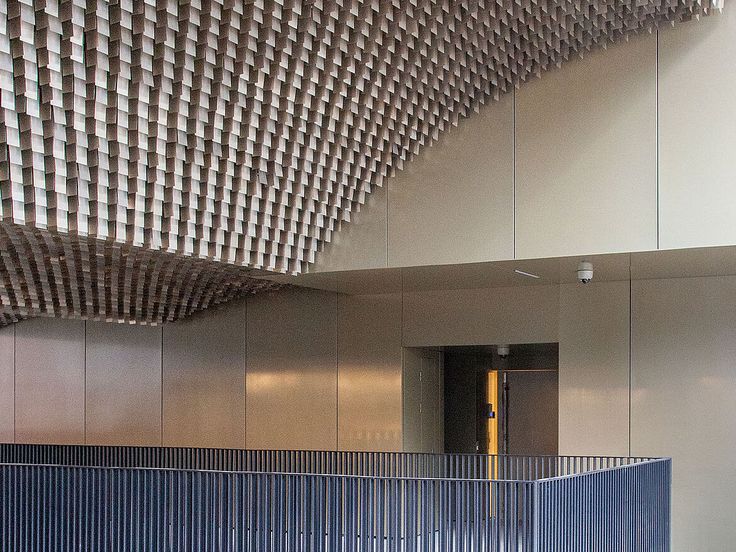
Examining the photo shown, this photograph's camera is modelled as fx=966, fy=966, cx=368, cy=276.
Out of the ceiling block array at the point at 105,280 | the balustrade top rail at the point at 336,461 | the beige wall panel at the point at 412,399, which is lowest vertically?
the balustrade top rail at the point at 336,461

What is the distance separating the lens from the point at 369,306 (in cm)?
1614

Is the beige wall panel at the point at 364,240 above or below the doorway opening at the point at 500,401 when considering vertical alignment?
above

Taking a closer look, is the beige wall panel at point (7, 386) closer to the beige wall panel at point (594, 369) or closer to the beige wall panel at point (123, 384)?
the beige wall panel at point (123, 384)

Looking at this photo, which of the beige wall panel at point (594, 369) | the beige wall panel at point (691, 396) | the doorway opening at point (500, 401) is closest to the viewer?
the beige wall panel at point (691, 396)

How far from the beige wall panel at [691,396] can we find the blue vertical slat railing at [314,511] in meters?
2.09

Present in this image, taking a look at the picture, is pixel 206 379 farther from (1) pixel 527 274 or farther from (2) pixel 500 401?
(1) pixel 527 274

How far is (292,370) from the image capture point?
55.6 feet

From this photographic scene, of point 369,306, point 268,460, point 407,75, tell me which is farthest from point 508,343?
point 407,75

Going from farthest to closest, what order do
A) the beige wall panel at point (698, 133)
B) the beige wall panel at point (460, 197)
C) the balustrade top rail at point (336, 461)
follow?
the balustrade top rail at point (336, 461) → the beige wall panel at point (460, 197) → the beige wall panel at point (698, 133)

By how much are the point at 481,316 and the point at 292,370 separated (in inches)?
147

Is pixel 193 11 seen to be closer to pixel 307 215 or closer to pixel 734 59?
pixel 307 215

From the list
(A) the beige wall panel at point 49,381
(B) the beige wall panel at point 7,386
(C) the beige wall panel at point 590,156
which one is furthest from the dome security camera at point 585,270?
(B) the beige wall panel at point 7,386

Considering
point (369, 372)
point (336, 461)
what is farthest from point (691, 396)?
point (369, 372)

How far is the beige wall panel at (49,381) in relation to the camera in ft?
65.1
